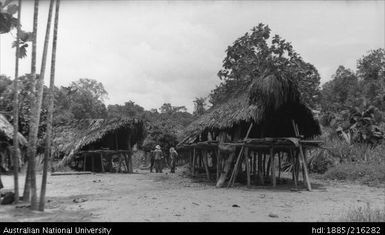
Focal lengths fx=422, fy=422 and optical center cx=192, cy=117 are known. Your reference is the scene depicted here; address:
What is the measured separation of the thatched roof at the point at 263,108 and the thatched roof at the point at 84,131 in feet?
20.0

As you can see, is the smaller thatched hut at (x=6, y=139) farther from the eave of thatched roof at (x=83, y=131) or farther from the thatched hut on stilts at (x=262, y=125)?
the thatched hut on stilts at (x=262, y=125)

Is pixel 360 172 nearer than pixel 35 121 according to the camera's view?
No

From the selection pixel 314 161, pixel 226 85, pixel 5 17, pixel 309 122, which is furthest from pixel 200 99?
pixel 5 17

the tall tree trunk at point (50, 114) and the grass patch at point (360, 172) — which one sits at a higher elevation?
the tall tree trunk at point (50, 114)

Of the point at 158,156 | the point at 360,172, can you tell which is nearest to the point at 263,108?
the point at 360,172

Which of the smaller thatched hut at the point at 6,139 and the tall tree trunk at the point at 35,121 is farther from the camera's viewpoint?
the smaller thatched hut at the point at 6,139

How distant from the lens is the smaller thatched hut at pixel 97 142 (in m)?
21.7

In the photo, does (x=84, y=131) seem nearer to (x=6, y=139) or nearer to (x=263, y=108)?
(x=6, y=139)

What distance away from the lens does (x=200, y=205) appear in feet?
31.3

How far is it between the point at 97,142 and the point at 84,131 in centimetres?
114

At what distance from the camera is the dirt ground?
7.89 metres

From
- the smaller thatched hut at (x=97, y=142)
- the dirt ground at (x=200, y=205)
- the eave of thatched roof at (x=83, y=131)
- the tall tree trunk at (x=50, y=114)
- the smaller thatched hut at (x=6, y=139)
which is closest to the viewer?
the dirt ground at (x=200, y=205)

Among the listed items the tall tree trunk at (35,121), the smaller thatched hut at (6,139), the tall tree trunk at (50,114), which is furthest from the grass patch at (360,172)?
the smaller thatched hut at (6,139)

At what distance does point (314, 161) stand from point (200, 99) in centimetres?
1884
